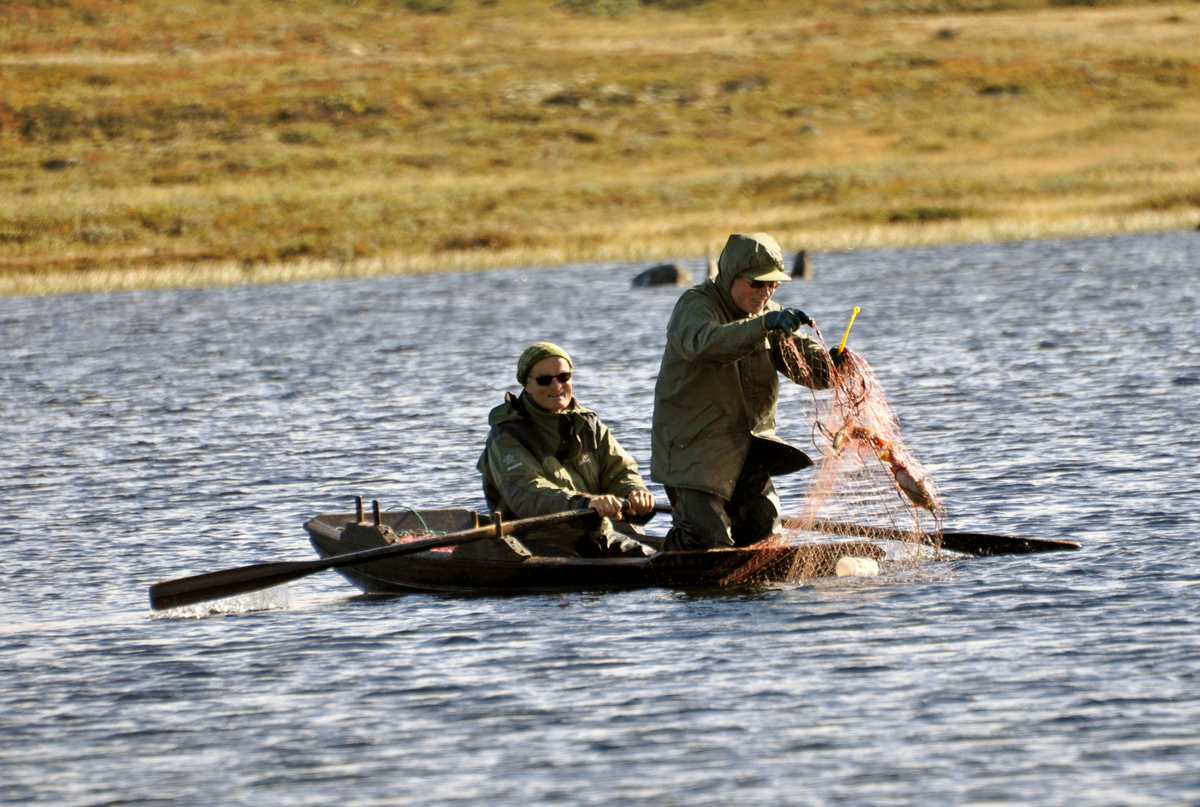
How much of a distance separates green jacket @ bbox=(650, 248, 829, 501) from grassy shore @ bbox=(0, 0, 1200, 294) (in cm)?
4131

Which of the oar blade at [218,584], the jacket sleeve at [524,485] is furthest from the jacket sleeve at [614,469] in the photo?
the oar blade at [218,584]

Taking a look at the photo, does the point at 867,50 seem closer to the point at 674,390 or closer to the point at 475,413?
the point at 475,413

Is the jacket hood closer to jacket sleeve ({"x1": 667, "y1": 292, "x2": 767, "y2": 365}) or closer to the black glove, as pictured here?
jacket sleeve ({"x1": 667, "y1": 292, "x2": 767, "y2": 365})

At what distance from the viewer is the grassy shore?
197 ft

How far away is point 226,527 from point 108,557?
49.9 inches

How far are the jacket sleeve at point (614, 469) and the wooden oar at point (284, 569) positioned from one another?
512 millimetres

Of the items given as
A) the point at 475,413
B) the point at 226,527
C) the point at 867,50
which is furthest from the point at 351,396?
the point at 867,50

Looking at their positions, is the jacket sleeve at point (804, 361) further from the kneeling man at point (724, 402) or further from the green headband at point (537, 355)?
the green headband at point (537, 355)

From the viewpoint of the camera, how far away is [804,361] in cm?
1011

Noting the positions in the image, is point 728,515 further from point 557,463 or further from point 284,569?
point 284,569

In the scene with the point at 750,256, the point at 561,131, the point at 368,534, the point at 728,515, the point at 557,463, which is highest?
the point at 561,131

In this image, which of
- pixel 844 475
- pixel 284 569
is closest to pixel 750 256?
pixel 844 475

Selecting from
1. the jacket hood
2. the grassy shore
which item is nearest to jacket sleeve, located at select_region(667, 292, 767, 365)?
the jacket hood

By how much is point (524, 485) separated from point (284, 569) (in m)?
1.64
